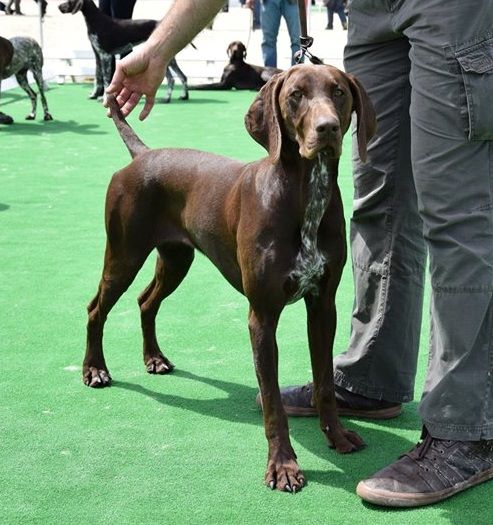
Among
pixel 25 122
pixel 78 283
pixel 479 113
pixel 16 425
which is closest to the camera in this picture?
pixel 479 113

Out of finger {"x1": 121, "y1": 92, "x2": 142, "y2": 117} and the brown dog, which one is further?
finger {"x1": 121, "y1": 92, "x2": 142, "y2": 117}

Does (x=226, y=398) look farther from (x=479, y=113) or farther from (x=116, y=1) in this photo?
(x=116, y=1)

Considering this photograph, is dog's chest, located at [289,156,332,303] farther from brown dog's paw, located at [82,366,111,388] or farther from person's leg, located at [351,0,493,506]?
brown dog's paw, located at [82,366,111,388]

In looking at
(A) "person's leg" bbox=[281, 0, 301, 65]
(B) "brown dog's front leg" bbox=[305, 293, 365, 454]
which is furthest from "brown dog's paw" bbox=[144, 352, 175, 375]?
(A) "person's leg" bbox=[281, 0, 301, 65]

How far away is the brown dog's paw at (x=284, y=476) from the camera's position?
307 centimetres

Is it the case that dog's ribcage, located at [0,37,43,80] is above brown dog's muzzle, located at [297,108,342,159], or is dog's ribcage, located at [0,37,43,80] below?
below

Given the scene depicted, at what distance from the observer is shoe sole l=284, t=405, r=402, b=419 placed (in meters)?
3.69

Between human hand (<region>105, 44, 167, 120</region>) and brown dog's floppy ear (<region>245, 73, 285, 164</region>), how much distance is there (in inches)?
20.7

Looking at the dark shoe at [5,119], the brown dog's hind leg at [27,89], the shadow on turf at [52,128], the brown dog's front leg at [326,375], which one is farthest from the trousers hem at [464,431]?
the brown dog's hind leg at [27,89]

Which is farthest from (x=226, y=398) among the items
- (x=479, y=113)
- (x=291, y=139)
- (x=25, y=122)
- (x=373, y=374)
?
(x=25, y=122)

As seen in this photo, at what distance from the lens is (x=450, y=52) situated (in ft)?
9.36

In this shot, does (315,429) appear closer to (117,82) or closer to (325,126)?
(325,126)

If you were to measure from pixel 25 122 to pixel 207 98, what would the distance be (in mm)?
3456

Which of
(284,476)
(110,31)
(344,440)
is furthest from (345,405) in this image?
(110,31)
